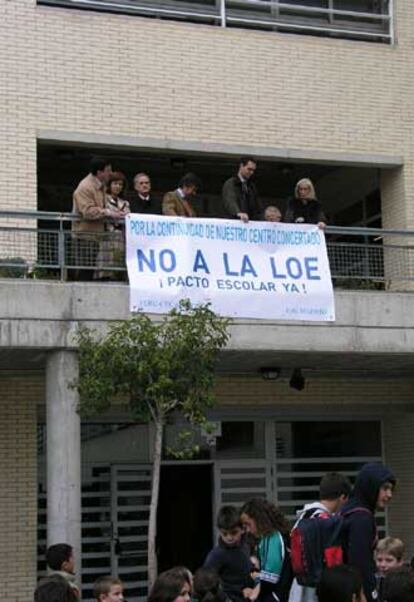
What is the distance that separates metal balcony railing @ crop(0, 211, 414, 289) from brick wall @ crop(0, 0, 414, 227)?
0.88 metres

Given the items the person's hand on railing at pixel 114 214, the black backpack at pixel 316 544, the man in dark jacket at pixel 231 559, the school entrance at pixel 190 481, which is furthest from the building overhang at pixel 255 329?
the black backpack at pixel 316 544

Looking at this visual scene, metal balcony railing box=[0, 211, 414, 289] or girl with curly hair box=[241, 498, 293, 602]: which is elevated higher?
metal balcony railing box=[0, 211, 414, 289]

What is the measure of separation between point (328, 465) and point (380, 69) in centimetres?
640

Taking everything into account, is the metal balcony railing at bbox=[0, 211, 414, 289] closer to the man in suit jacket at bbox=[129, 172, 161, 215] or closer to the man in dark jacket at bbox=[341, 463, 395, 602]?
the man in suit jacket at bbox=[129, 172, 161, 215]

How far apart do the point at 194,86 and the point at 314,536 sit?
981 centimetres

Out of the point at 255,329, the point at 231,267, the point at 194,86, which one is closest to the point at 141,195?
the point at 231,267

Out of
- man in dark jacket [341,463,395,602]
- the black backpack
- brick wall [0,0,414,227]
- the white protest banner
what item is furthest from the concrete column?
man in dark jacket [341,463,395,602]

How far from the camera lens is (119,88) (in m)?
15.8

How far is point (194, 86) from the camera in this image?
16.2m

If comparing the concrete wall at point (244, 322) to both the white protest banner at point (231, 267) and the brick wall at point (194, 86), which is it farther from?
the brick wall at point (194, 86)

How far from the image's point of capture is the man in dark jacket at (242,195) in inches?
563

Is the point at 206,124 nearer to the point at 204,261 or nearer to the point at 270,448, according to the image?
the point at 204,261

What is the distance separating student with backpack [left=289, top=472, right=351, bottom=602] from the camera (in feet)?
24.7

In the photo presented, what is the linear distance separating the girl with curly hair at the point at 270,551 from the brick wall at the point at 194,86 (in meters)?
7.24
